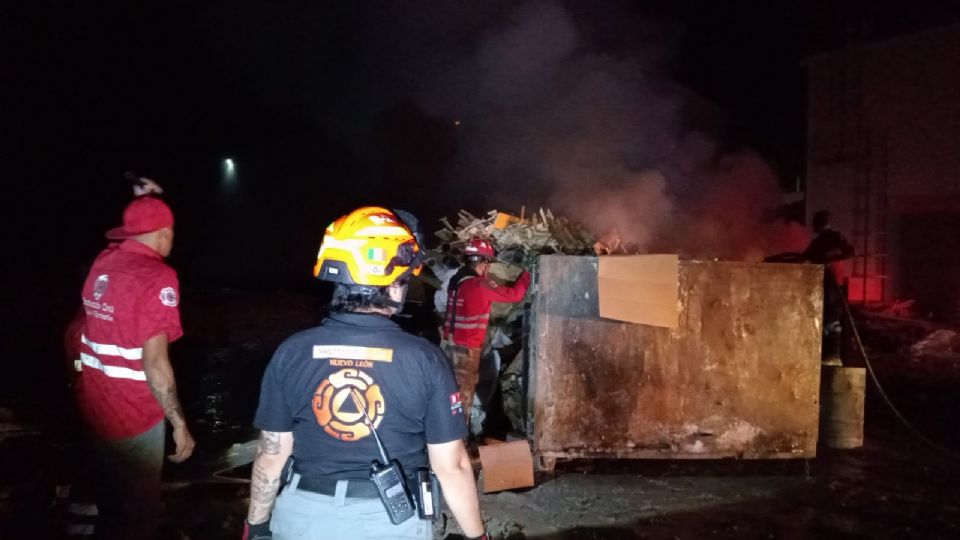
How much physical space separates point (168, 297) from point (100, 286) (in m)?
0.31

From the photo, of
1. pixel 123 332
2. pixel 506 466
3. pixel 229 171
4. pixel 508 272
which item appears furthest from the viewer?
pixel 229 171

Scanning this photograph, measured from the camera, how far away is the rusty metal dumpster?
4.99m

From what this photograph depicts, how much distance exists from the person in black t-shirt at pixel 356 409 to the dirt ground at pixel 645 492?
7.51 ft

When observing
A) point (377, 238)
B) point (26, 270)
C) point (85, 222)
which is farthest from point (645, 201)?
point (85, 222)

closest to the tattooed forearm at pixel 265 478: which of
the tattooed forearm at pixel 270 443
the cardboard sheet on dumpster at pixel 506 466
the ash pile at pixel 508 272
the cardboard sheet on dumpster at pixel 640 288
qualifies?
the tattooed forearm at pixel 270 443

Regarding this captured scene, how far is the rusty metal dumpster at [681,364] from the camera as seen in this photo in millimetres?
4988

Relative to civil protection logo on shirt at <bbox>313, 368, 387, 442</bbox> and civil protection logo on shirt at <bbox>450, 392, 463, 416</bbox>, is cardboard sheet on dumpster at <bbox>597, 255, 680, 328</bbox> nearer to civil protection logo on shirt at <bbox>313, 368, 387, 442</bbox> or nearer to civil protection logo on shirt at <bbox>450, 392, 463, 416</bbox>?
civil protection logo on shirt at <bbox>450, 392, 463, 416</bbox>

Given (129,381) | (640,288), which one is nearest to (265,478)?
(129,381)

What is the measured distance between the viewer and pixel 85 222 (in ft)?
83.9

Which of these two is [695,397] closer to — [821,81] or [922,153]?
[922,153]

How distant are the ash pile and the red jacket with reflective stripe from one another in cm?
43

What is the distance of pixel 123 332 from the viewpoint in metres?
2.87

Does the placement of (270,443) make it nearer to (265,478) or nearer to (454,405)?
(265,478)

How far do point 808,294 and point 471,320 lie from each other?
8.97 ft
